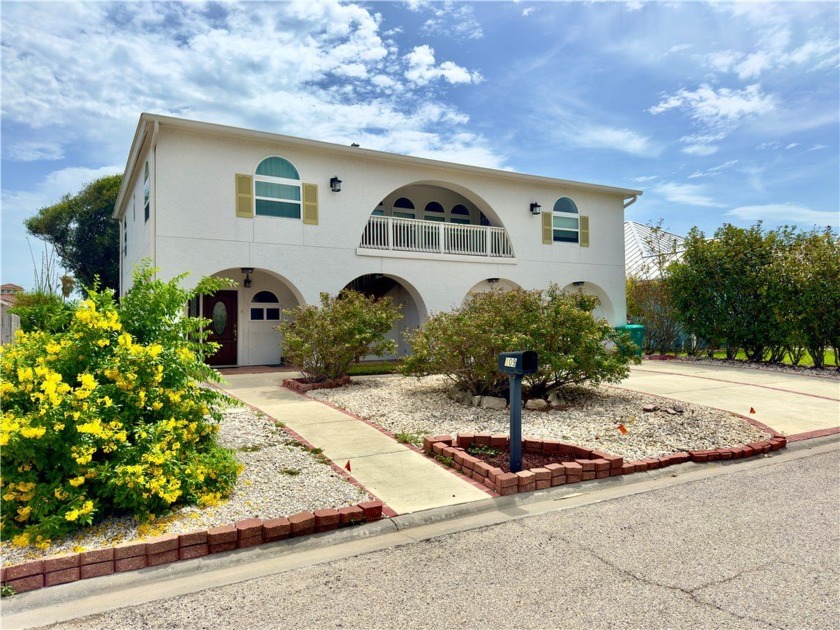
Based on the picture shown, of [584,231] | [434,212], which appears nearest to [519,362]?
[434,212]

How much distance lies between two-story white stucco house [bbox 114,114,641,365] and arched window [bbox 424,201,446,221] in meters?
0.04

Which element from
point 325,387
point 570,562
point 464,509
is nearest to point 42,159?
point 325,387

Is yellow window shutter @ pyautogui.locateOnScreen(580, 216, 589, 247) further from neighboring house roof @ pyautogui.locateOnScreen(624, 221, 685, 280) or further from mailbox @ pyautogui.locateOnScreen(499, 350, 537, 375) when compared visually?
mailbox @ pyautogui.locateOnScreen(499, 350, 537, 375)

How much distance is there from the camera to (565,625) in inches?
109

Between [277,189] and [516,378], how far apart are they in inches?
385

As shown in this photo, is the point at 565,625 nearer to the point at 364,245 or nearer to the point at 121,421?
the point at 121,421

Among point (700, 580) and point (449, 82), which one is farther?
point (449, 82)

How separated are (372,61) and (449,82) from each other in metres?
2.27

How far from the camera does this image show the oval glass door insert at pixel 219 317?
46.7 feet

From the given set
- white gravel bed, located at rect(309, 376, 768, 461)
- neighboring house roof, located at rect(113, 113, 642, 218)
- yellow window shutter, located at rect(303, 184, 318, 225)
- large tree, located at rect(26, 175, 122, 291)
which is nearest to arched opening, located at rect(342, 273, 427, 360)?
yellow window shutter, located at rect(303, 184, 318, 225)

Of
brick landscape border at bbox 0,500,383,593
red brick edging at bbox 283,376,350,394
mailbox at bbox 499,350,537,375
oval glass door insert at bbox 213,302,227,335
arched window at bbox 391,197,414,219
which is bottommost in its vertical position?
brick landscape border at bbox 0,500,383,593

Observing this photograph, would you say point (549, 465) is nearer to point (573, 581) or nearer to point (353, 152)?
point (573, 581)

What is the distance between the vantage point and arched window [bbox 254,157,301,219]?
12.8 meters

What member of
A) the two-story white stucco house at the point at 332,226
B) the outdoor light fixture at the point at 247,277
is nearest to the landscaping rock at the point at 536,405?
the two-story white stucco house at the point at 332,226
